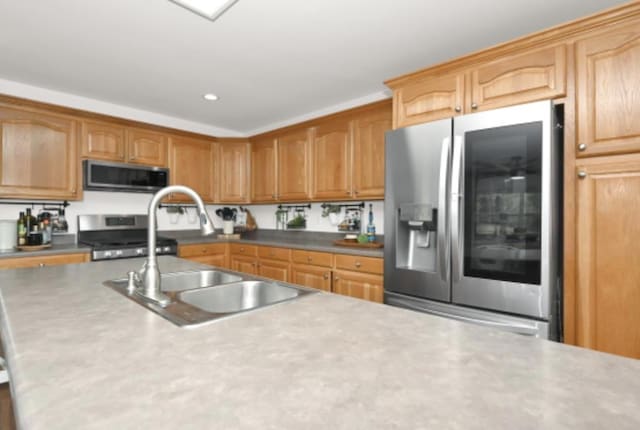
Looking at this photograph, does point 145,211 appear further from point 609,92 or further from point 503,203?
point 609,92

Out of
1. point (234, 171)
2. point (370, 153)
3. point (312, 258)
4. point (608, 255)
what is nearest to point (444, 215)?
point (608, 255)

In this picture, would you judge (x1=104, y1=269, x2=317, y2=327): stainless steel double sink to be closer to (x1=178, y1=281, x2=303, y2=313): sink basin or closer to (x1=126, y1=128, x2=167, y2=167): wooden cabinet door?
(x1=178, y1=281, x2=303, y2=313): sink basin

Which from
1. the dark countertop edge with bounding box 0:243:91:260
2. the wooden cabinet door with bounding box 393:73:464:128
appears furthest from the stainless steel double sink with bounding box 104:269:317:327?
the dark countertop edge with bounding box 0:243:91:260

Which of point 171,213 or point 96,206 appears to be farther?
point 171,213

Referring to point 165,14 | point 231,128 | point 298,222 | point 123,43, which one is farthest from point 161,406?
point 231,128

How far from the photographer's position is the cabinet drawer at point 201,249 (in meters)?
3.43

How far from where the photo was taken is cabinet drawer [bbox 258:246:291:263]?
322cm

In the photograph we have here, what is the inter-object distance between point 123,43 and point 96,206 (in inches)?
75.1

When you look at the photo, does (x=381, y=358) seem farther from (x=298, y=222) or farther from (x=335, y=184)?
(x=298, y=222)

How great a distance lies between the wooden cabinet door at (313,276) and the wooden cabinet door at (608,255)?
5.73 ft

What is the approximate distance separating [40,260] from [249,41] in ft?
7.82

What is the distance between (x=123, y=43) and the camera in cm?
220

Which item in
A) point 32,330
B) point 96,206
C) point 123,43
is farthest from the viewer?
point 96,206

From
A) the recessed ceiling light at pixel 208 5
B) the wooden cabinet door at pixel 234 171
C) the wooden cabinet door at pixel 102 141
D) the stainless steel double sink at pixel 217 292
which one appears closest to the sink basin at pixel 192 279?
the stainless steel double sink at pixel 217 292
